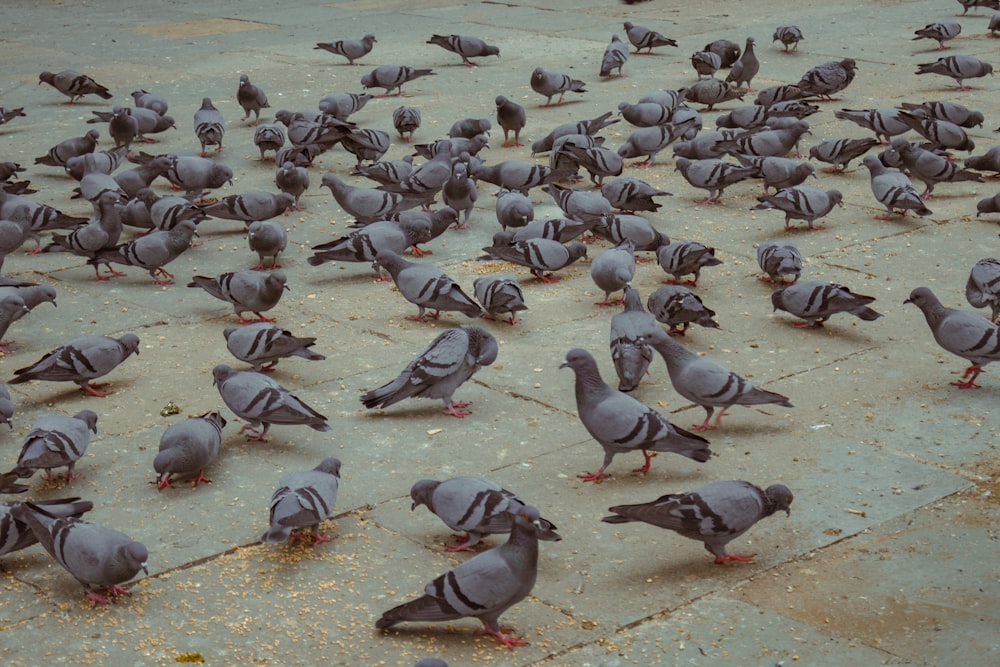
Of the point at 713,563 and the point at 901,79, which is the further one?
the point at 901,79

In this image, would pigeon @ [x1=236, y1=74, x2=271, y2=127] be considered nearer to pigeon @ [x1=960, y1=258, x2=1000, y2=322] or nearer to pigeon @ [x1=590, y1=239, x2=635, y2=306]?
pigeon @ [x1=590, y1=239, x2=635, y2=306]

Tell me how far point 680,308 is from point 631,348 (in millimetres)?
831

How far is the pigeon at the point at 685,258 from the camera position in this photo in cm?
808

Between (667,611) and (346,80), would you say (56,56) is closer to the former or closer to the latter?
(346,80)

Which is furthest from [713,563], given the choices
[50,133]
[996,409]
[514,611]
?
[50,133]

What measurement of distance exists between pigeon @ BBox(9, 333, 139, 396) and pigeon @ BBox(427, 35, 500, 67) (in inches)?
363

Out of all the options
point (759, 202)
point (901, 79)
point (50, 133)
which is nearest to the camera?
point (759, 202)

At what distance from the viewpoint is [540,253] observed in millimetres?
8281

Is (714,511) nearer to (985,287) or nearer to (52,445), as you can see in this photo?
(52,445)

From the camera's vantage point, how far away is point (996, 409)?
646cm

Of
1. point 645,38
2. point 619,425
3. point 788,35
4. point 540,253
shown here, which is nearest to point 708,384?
point 619,425

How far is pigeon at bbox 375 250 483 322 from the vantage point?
7.54 m

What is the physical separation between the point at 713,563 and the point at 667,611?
0.42 metres

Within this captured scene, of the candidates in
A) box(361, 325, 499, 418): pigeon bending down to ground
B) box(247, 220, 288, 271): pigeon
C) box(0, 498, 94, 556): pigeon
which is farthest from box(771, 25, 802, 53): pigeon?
box(0, 498, 94, 556): pigeon
